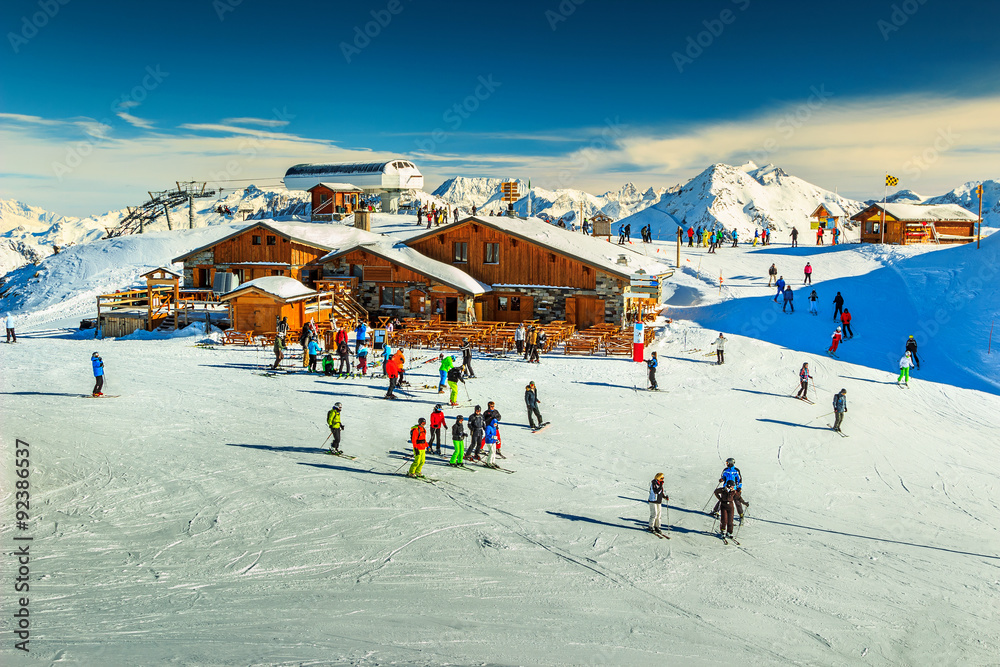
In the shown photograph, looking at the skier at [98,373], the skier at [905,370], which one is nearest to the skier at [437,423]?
the skier at [98,373]

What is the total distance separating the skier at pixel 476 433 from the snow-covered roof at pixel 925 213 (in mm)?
50737

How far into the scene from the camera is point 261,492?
1428 cm

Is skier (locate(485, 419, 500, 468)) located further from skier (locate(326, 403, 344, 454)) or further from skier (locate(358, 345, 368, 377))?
skier (locate(358, 345, 368, 377))

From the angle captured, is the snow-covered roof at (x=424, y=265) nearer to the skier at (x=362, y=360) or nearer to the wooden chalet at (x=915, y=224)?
the skier at (x=362, y=360)

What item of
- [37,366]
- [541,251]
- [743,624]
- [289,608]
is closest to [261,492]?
[289,608]

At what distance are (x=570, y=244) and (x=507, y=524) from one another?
1089 inches

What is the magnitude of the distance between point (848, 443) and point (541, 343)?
13.5m

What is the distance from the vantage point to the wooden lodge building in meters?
35.8

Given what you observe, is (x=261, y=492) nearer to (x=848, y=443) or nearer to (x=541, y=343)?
(x=848, y=443)

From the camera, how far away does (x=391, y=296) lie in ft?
123

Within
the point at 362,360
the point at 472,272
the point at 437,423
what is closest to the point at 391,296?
the point at 472,272

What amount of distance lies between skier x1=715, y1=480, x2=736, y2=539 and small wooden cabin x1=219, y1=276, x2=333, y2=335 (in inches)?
904

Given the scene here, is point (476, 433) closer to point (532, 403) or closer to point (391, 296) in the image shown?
point (532, 403)

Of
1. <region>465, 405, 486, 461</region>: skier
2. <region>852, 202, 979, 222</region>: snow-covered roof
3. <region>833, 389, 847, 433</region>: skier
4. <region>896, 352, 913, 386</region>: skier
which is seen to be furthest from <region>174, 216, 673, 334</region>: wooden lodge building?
<region>852, 202, 979, 222</region>: snow-covered roof
